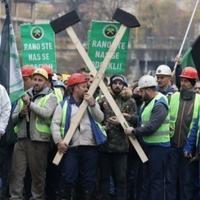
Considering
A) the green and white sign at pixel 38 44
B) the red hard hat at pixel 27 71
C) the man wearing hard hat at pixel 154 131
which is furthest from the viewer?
the green and white sign at pixel 38 44

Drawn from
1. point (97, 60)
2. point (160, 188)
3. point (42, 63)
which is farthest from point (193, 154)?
point (42, 63)

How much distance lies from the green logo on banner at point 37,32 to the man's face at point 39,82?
5.11ft

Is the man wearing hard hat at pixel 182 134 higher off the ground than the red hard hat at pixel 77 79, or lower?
lower

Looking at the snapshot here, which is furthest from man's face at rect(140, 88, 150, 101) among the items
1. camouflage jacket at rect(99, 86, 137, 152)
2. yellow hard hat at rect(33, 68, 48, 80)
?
yellow hard hat at rect(33, 68, 48, 80)

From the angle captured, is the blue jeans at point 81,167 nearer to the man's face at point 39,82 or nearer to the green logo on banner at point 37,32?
the man's face at point 39,82

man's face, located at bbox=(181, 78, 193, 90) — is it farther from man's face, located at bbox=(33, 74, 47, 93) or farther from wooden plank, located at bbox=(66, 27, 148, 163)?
man's face, located at bbox=(33, 74, 47, 93)

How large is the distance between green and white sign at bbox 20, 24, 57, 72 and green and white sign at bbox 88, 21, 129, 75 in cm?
135

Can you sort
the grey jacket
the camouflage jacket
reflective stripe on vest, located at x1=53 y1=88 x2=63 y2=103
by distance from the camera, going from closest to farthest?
the grey jacket → the camouflage jacket → reflective stripe on vest, located at x1=53 y1=88 x2=63 y2=103

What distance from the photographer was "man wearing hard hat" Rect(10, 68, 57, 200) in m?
11.6

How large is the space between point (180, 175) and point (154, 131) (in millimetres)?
814

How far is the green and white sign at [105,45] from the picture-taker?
11.6 meters

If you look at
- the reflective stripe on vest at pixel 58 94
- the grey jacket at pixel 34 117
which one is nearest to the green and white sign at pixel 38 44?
the reflective stripe on vest at pixel 58 94

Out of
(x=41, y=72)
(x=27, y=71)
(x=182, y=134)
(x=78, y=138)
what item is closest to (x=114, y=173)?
A: (x=78, y=138)

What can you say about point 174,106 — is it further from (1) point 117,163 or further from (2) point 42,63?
(2) point 42,63
